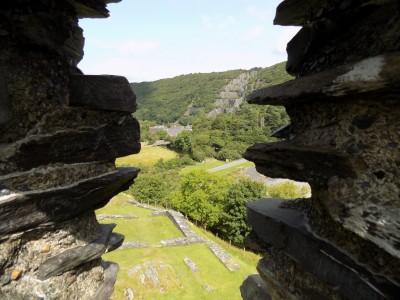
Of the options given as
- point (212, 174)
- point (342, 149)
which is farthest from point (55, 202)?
point (212, 174)

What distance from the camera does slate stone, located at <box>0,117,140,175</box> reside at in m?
A: 5.79

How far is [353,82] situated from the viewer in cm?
401

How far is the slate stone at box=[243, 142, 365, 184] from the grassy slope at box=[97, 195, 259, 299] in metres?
18.2

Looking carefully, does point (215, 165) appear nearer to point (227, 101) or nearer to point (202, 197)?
point (202, 197)

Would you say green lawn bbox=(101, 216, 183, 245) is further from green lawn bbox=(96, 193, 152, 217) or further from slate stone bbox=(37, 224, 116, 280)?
slate stone bbox=(37, 224, 116, 280)

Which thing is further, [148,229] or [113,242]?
[148,229]

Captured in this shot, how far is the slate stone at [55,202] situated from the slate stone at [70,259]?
2.55ft

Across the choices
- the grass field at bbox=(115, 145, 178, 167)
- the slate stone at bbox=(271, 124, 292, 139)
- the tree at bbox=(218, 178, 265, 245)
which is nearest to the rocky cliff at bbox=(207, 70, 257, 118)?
the grass field at bbox=(115, 145, 178, 167)

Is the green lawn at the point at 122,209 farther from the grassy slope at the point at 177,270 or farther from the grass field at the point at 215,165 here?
the grass field at the point at 215,165

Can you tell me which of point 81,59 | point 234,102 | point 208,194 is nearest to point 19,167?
point 81,59

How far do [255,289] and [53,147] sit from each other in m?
5.82

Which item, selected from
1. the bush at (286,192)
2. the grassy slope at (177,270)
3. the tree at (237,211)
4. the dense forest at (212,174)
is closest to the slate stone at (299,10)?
the grassy slope at (177,270)

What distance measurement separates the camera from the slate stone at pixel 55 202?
5.50 metres

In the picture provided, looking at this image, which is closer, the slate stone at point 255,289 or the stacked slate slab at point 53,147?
the stacked slate slab at point 53,147
